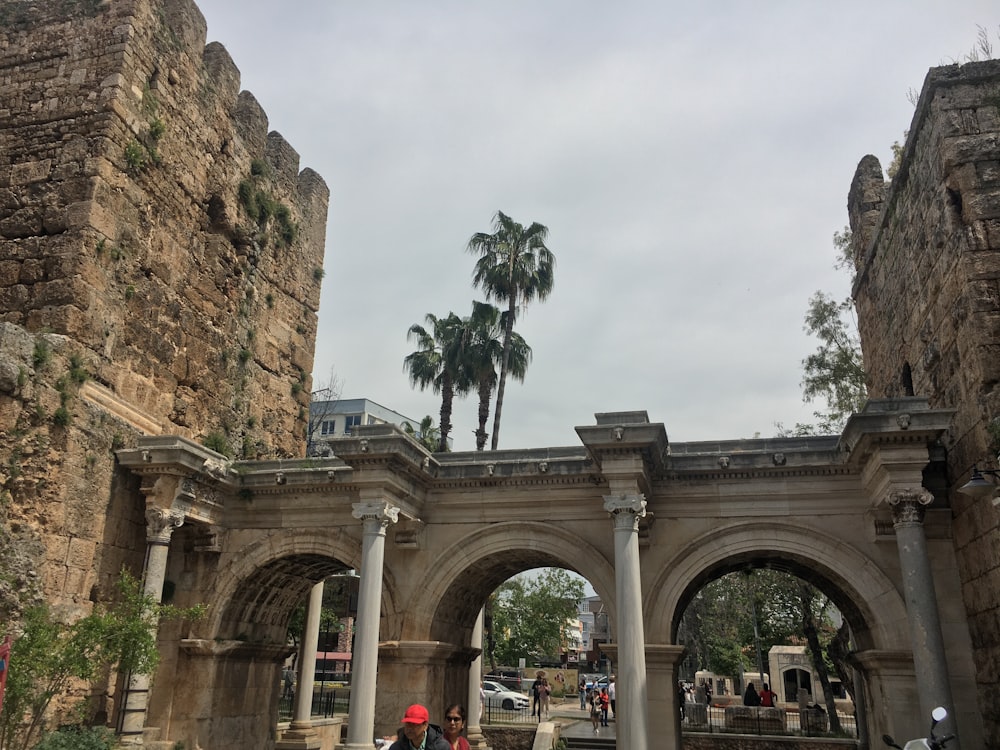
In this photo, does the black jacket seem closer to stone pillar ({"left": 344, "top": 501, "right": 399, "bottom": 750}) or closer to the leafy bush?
stone pillar ({"left": 344, "top": 501, "right": 399, "bottom": 750})

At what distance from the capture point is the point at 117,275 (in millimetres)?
14695

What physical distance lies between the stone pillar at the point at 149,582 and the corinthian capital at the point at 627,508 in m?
7.30

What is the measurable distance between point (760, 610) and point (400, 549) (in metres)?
26.1

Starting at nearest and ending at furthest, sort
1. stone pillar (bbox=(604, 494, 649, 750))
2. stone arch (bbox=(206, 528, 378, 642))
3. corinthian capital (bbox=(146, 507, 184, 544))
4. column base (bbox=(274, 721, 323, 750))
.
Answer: stone pillar (bbox=(604, 494, 649, 750)) → corinthian capital (bbox=(146, 507, 184, 544)) → stone arch (bbox=(206, 528, 378, 642)) → column base (bbox=(274, 721, 323, 750))

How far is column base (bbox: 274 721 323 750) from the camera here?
668 inches

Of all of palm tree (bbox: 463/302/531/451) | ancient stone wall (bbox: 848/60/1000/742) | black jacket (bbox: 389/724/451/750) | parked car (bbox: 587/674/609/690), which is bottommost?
black jacket (bbox: 389/724/451/750)

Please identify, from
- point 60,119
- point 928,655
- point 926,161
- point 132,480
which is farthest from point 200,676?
point 926,161

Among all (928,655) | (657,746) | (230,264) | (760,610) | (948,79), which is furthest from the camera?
(760,610)

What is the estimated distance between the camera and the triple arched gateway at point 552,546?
11562 millimetres

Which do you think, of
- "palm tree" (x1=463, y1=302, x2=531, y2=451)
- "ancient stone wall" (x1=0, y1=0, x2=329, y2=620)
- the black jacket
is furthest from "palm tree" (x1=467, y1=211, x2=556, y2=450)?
the black jacket

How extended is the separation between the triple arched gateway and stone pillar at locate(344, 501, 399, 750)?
0.03 metres

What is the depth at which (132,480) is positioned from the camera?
1427cm

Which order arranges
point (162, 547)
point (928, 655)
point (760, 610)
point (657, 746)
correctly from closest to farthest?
1. point (928, 655)
2. point (657, 746)
3. point (162, 547)
4. point (760, 610)

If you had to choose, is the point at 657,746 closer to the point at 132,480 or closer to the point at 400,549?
the point at 400,549
